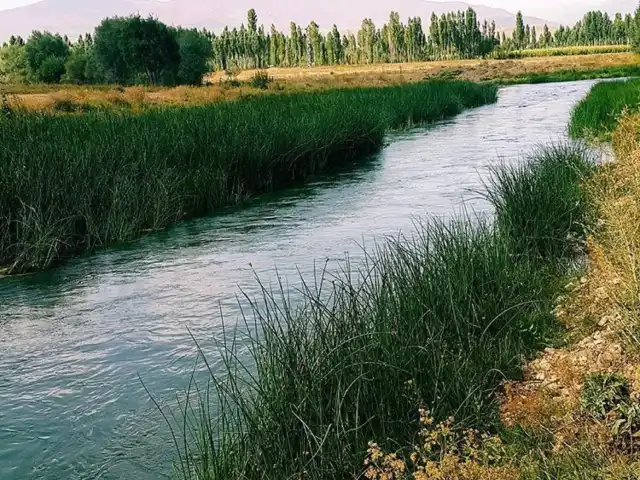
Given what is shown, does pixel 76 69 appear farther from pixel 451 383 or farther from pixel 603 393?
pixel 603 393

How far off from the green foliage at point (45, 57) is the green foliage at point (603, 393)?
235ft

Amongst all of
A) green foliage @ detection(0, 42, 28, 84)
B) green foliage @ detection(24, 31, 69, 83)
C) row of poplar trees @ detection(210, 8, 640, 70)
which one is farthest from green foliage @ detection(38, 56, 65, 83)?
row of poplar trees @ detection(210, 8, 640, 70)

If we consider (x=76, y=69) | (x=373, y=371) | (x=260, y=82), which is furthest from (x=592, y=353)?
(x=76, y=69)

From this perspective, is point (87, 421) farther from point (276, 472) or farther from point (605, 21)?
point (605, 21)

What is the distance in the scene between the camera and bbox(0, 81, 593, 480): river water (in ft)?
18.0

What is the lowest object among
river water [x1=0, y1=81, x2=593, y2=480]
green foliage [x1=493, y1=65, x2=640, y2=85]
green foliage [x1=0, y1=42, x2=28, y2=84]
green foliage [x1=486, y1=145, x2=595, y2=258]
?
river water [x1=0, y1=81, x2=593, y2=480]

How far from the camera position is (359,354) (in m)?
4.82

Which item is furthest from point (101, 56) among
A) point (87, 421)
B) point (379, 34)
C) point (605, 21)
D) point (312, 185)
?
point (605, 21)

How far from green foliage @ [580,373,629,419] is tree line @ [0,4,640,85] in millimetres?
53574

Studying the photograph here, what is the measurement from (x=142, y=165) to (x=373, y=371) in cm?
968

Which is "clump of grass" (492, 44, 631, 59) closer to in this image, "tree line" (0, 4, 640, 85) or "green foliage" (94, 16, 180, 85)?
"tree line" (0, 4, 640, 85)

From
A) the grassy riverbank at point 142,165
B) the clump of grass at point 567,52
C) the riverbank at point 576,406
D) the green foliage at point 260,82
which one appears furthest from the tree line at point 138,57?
the clump of grass at point 567,52

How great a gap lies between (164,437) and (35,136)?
925 centimetres

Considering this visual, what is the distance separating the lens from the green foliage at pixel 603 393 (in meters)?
→ 4.18
